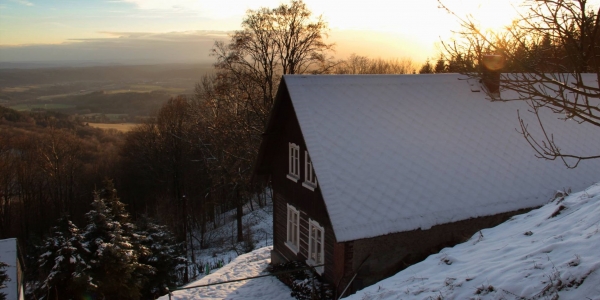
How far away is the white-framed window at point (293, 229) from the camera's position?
1502cm

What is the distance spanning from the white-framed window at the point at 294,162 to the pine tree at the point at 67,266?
29.6ft

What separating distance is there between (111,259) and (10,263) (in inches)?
215

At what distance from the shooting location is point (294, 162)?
48.5 feet

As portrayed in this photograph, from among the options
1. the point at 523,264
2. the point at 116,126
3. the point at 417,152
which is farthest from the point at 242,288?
the point at 116,126

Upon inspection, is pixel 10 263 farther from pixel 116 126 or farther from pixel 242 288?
pixel 116 126

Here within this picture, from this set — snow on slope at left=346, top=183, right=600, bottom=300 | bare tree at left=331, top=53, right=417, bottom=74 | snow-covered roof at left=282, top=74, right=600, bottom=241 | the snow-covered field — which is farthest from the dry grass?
snow on slope at left=346, top=183, right=600, bottom=300

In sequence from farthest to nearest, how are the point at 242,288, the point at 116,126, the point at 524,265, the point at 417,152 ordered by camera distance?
the point at 116,126
the point at 242,288
the point at 417,152
the point at 524,265

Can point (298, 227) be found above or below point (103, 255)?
above

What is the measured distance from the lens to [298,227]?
587 inches

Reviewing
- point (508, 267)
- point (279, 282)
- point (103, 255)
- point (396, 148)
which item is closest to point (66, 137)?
point (103, 255)

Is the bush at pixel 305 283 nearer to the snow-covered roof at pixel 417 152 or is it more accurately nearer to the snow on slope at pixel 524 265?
the snow-covered roof at pixel 417 152

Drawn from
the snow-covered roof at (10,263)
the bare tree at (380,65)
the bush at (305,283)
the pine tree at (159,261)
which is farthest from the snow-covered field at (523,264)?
the bare tree at (380,65)

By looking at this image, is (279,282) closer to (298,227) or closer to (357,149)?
(298,227)

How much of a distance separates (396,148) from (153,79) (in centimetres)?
12469
